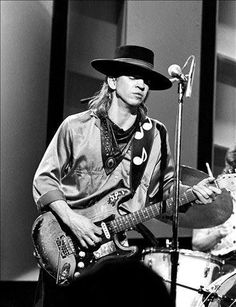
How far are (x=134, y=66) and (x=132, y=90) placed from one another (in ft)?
0.48

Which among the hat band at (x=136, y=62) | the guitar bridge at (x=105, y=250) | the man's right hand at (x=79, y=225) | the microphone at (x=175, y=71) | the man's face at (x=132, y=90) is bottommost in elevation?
the guitar bridge at (x=105, y=250)

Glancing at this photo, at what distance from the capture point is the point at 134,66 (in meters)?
3.67

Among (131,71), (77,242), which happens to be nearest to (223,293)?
(77,242)

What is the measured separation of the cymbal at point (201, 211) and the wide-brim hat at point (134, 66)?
55cm

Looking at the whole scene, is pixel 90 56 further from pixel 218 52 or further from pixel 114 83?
pixel 114 83

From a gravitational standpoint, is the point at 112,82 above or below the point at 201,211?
above

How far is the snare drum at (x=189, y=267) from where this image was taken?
142 inches

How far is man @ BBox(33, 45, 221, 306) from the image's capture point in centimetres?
356

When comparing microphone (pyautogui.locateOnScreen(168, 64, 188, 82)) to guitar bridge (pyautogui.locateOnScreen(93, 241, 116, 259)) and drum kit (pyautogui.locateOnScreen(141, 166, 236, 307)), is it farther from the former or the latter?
guitar bridge (pyautogui.locateOnScreen(93, 241, 116, 259))

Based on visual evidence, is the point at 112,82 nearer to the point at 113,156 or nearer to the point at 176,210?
the point at 113,156

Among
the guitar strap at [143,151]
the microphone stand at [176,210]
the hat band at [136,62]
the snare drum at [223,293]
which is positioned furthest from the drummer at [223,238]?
the microphone stand at [176,210]

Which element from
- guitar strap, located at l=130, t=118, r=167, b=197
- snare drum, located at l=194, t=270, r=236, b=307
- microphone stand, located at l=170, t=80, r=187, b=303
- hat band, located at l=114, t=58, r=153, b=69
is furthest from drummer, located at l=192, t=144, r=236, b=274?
microphone stand, located at l=170, t=80, r=187, b=303

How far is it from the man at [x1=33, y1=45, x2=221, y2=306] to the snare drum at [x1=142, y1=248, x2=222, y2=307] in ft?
1.08

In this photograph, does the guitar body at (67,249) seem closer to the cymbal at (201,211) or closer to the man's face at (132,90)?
the cymbal at (201,211)
